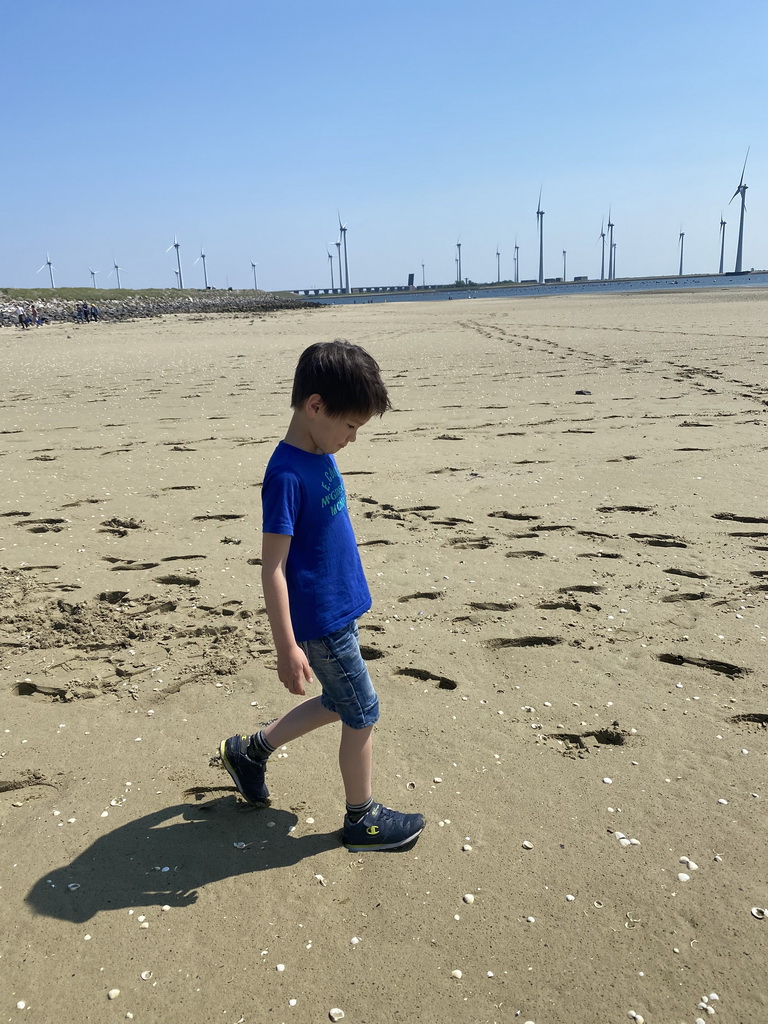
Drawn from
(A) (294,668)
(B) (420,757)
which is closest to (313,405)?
(A) (294,668)

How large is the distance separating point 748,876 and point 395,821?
1.17 metres

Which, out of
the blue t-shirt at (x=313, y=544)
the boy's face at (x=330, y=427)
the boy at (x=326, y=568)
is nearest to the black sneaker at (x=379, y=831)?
the boy at (x=326, y=568)

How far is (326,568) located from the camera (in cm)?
250

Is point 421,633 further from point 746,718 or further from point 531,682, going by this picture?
point 746,718

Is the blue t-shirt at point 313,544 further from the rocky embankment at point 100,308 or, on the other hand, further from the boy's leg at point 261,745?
the rocky embankment at point 100,308

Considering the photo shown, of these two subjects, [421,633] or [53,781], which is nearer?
[53,781]

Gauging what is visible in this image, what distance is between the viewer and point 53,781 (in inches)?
117

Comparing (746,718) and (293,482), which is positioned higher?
(293,482)

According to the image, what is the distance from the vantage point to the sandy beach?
7.03ft

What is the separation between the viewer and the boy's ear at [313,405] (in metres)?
2.37

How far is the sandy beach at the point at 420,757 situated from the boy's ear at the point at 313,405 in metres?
1.53

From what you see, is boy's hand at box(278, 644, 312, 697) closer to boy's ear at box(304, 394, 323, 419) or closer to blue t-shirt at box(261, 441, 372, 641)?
blue t-shirt at box(261, 441, 372, 641)

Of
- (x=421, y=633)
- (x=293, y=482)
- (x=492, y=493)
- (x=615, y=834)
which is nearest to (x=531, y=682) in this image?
(x=421, y=633)

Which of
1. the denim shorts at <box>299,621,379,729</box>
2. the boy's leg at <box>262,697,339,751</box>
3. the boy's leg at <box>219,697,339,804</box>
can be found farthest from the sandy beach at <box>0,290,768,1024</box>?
the denim shorts at <box>299,621,379,729</box>
